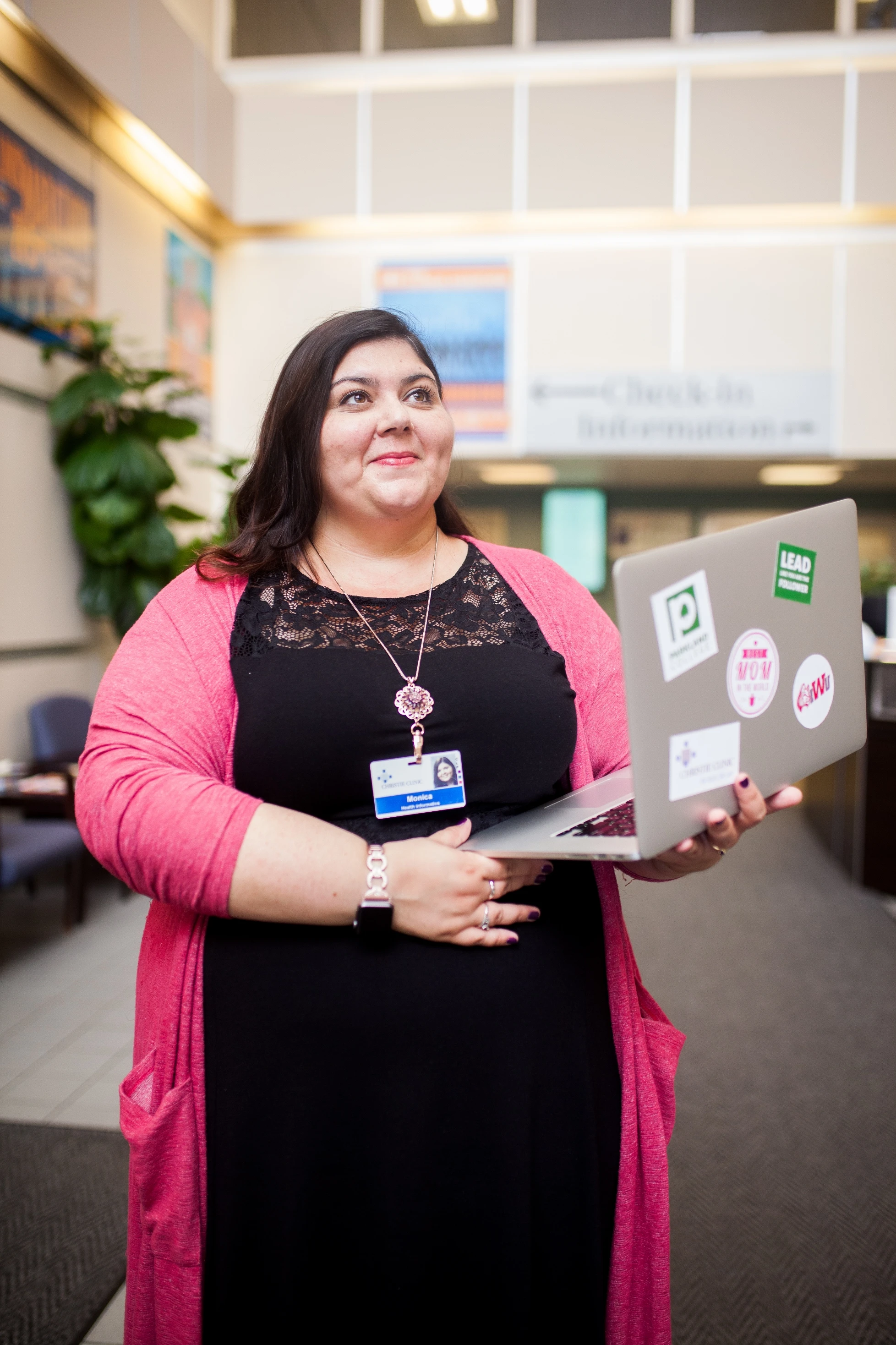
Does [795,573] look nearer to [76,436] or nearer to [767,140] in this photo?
[76,436]

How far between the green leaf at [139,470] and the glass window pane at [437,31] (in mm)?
3404

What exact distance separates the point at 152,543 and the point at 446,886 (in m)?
3.54

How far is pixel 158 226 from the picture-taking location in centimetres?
498

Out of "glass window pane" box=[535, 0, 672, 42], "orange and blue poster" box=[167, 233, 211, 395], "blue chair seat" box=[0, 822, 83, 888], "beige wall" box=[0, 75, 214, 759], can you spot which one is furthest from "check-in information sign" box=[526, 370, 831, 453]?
"blue chair seat" box=[0, 822, 83, 888]

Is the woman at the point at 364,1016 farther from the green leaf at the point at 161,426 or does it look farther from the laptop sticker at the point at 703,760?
the green leaf at the point at 161,426

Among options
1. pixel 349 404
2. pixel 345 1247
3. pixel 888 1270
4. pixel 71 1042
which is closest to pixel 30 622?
pixel 71 1042

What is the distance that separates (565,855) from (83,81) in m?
4.66

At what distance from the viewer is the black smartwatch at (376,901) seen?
2.93 feet

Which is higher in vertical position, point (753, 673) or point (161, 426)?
point (161, 426)

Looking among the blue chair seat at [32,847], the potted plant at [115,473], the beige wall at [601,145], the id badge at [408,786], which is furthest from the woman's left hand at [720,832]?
the beige wall at [601,145]

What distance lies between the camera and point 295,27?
18.1 ft

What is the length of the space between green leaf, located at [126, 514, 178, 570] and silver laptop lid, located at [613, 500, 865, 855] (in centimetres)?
356

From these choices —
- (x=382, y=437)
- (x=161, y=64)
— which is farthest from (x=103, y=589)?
(x=382, y=437)

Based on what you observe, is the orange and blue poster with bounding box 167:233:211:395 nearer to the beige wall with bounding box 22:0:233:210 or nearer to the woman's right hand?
the beige wall with bounding box 22:0:233:210
